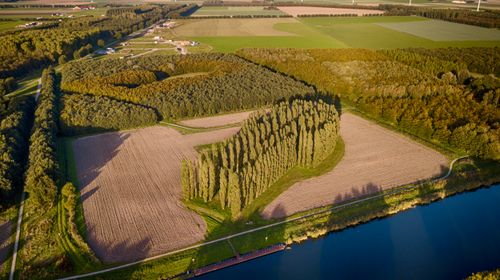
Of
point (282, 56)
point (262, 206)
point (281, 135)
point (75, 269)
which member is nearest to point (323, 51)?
point (282, 56)

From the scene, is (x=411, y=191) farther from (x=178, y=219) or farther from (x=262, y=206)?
(x=178, y=219)

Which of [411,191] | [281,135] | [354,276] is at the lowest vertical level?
[354,276]

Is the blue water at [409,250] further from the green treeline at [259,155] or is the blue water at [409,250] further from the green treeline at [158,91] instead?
the green treeline at [158,91]

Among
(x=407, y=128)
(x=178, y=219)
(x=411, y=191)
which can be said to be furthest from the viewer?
(x=407, y=128)

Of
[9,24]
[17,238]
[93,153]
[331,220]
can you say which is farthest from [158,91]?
[9,24]

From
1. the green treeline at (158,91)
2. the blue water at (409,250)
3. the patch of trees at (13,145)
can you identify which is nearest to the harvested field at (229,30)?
the green treeline at (158,91)

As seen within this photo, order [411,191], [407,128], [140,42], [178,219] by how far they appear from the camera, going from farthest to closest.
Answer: [140,42]
[407,128]
[411,191]
[178,219]

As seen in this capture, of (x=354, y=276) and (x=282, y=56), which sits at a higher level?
(x=282, y=56)
